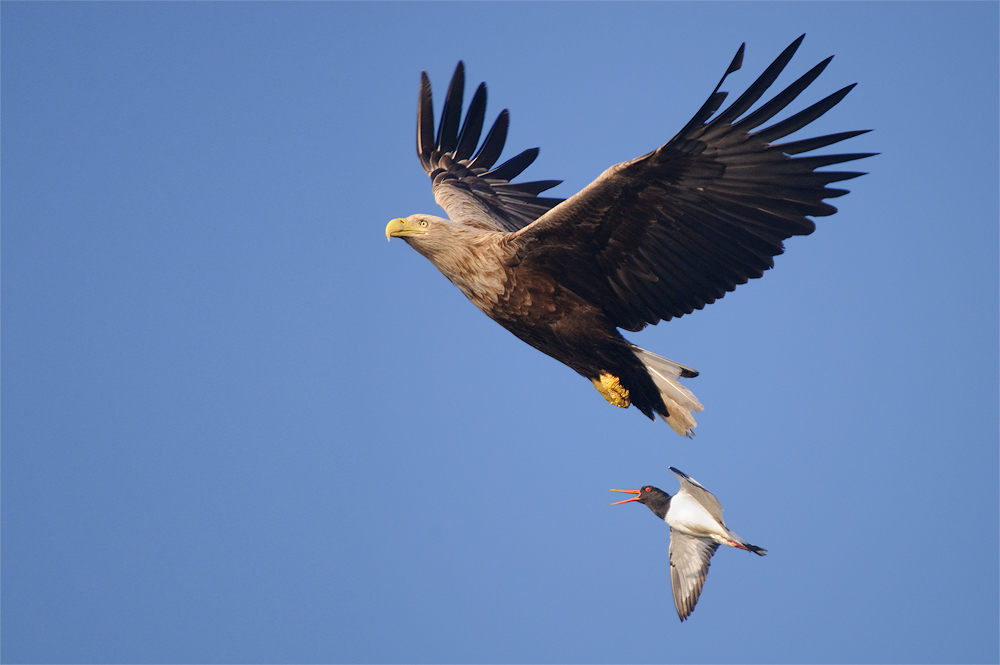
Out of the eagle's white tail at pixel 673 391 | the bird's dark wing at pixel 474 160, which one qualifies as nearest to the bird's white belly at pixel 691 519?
the eagle's white tail at pixel 673 391

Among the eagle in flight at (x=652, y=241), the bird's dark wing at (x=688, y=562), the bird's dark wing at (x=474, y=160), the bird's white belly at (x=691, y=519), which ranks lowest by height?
the bird's dark wing at (x=688, y=562)

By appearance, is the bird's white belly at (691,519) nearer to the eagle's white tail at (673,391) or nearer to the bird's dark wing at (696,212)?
the eagle's white tail at (673,391)

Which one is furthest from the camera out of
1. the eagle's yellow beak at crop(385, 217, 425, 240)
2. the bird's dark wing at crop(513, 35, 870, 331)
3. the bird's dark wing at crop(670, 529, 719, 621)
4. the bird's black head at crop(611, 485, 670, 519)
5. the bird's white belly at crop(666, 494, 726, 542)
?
the bird's black head at crop(611, 485, 670, 519)

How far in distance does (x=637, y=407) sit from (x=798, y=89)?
2514 mm

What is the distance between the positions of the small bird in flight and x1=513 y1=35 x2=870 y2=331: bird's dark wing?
6.30 feet

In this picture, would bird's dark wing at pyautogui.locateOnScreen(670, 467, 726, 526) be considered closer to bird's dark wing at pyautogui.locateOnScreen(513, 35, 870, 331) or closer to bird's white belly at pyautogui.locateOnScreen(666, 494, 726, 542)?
bird's white belly at pyautogui.locateOnScreen(666, 494, 726, 542)

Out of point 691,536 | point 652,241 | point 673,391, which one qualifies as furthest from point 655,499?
point 652,241

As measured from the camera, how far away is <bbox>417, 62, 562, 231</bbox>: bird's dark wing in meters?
8.07

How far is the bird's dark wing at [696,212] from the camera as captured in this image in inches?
195

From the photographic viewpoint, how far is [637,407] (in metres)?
6.45

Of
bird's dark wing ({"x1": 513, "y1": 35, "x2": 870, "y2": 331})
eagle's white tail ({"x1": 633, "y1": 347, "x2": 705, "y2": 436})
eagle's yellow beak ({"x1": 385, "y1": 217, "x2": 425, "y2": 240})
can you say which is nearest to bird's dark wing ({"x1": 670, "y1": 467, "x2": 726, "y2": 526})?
eagle's white tail ({"x1": 633, "y1": 347, "x2": 705, "y2": 436})

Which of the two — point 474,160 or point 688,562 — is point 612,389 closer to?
point 688,562

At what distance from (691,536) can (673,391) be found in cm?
167

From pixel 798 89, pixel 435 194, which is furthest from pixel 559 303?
pixel 435 194
